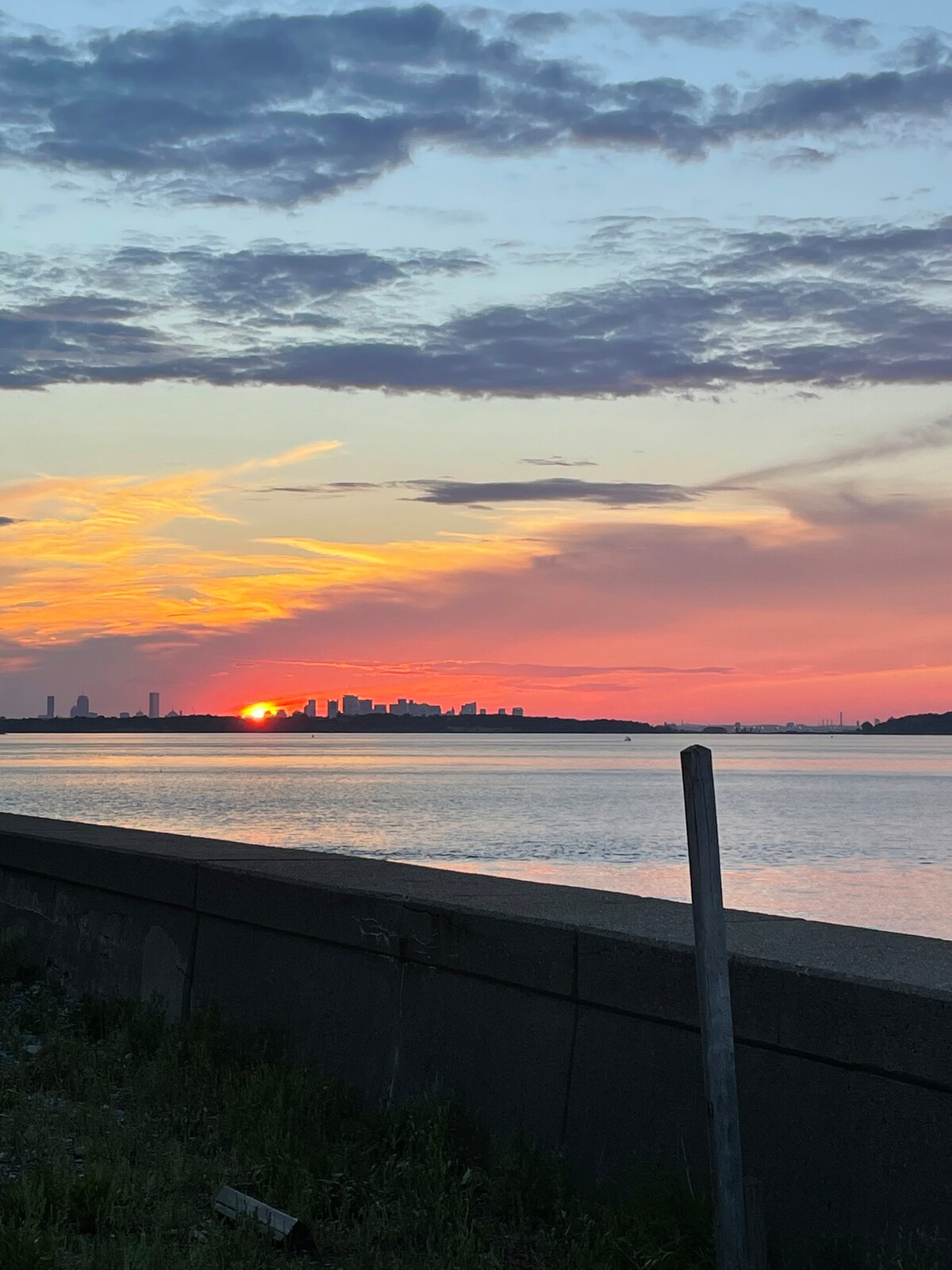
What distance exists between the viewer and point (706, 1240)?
4.69m

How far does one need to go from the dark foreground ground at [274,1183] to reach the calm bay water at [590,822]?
22572 mm

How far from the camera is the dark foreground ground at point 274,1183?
477 cm

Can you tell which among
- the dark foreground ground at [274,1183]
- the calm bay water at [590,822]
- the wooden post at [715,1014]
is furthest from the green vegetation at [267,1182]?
the calm bay water at [590,822]

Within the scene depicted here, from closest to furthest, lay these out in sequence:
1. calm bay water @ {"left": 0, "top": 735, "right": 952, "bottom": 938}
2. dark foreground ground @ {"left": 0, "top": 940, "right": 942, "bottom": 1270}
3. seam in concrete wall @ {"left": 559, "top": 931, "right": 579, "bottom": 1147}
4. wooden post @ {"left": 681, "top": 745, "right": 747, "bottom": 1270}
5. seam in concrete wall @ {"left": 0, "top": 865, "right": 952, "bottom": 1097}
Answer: wooden post @ {"left": 681, "top": 745, "right": 747, "bottom": 1270} < seam in concrete wall @ {"left": 0, "top": 865, "right": 952, "bottom": 1097} < dark foreground ground @ {"left": 0, "top": 940, "right": 942, "bottom": 1270} < seam in concrete wall @ {"left": 559, "top": 931, "right": 579, "bottom": 1147} < calm bay water @ {"left": 0, "top": 735, "right": 952, "bottom": 938}

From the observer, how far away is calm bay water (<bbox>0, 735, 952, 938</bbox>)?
35781mm

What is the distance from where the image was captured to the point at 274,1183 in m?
5.46

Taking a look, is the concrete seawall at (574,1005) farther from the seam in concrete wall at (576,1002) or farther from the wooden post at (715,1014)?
the wooden post at (715,1014)

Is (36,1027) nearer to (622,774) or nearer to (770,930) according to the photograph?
(770,930)

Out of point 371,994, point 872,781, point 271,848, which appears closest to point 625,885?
point 271,848

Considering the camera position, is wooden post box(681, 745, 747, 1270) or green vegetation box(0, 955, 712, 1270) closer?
wooden post box(681, 745, 747, 1270)

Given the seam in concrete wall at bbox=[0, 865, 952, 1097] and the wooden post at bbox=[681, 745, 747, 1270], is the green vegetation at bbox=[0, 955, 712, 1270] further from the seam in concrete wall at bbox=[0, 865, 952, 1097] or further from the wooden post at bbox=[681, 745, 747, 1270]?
the seam in concrete wall at bbox=[0, 865, 952, 1097]

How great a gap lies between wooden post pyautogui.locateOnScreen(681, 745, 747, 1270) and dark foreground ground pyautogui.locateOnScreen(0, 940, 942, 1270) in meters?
0.40

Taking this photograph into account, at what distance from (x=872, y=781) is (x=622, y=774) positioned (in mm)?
22029

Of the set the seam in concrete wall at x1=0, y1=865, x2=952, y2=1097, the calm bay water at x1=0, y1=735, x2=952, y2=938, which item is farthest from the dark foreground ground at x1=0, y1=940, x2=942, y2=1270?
the calm bay water at x1=0, y1=735, x2=952, y2=938
